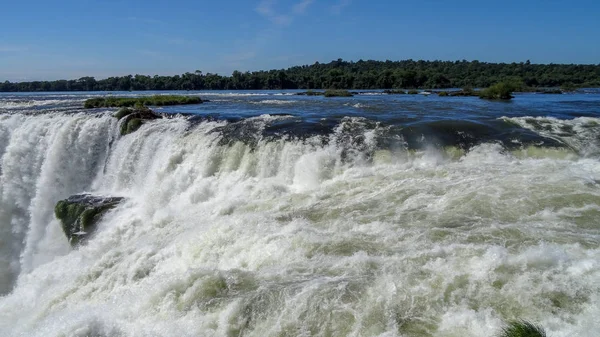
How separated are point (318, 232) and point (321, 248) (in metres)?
0.66

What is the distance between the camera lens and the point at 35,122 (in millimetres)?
19000

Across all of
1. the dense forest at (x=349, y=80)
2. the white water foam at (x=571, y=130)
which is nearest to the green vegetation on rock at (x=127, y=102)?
the white water foam at (x=571, y=130)

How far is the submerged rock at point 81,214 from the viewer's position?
1185 cm

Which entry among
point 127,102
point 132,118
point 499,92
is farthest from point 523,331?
point 499,92

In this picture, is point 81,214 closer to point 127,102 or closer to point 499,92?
point 127,102

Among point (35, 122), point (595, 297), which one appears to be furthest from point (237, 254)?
point (35, 122)

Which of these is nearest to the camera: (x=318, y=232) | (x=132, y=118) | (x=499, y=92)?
(x=318, y=232)

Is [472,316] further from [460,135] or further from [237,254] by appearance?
[460,135]

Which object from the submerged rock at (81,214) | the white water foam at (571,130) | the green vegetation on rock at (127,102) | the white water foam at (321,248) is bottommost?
the submerged rock at (81,214)

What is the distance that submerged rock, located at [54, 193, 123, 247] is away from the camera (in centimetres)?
1185

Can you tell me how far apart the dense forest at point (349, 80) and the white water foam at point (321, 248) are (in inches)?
2239

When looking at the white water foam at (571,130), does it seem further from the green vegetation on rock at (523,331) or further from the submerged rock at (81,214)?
the submerged rock at (81,214)

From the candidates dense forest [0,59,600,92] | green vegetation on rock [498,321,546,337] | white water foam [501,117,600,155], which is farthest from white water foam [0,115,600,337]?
dense forest [0,59,600,92]

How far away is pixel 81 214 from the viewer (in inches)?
480
